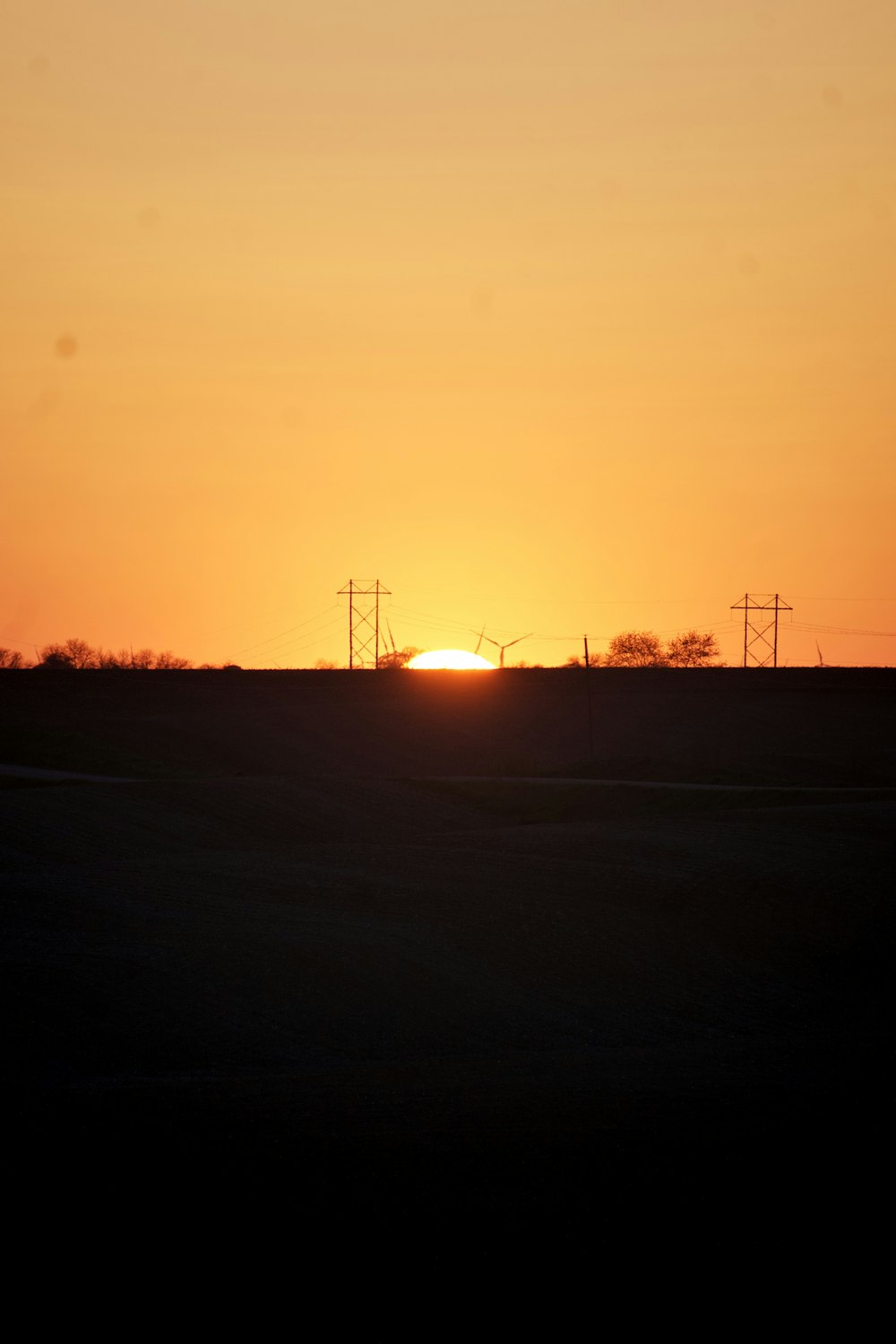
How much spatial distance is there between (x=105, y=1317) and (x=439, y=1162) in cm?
313

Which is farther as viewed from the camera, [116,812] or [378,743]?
[378,743]

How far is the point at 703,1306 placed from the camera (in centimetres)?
831

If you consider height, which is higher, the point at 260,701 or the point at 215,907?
the point at 260,701

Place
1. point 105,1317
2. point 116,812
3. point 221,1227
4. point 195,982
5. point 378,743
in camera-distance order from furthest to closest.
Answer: point 378,743 < point 116,812 < point 195,982 < point 221,1227 < point 105,1317

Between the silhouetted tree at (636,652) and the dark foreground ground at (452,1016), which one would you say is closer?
the dark foreground ground at (452,1016)

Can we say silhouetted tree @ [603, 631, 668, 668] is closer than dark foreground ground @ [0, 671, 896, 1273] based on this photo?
No

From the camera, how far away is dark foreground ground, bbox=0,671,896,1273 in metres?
9.70

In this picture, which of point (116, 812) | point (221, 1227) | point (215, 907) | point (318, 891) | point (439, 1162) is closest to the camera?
point (221, 1227)

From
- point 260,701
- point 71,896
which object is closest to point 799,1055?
point 71,896

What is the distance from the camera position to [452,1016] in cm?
1593

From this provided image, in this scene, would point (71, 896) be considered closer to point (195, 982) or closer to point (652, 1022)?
point (195, 982)

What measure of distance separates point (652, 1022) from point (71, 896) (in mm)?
9011

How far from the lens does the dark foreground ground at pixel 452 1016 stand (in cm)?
970

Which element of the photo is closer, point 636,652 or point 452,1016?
point 452,1016
